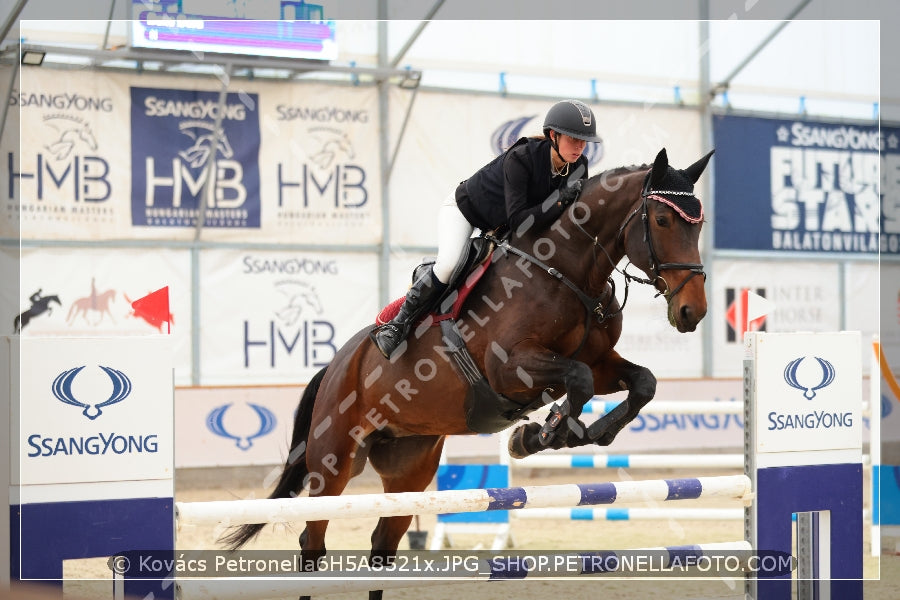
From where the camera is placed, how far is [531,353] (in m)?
3.24

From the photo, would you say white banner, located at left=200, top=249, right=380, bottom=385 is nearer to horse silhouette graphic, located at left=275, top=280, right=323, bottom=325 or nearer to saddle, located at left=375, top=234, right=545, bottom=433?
horse silhouette graphic, located at left=275, top=280, right=323, bottom=325

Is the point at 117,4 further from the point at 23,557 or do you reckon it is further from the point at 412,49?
the point at 23,557

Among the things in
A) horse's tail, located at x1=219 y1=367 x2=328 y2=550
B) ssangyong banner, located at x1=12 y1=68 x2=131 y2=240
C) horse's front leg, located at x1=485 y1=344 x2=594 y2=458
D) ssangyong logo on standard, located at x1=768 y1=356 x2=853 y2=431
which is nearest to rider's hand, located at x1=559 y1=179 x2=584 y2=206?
horse's front leg, located at x1=485 y1=344 x2=594 y2=458

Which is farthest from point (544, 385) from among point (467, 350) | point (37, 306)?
point (37, 306)

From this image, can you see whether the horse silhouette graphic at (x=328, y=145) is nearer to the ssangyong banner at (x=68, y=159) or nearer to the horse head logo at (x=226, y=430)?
the ssangyong banner at (x=68, y=159)

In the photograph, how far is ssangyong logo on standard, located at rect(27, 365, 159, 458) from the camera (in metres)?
2.44

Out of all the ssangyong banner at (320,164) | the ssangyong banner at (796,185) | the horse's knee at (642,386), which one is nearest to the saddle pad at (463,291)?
the horse's knee at (642,386)

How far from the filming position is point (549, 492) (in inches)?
116

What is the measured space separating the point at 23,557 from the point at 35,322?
22.9 feet

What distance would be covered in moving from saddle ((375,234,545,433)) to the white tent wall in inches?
244

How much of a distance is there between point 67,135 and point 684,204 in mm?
7544

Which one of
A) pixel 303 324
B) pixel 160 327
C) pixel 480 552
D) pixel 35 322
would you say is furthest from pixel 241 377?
pixel 160 327

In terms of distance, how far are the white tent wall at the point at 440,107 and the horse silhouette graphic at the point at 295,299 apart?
6 centimetres

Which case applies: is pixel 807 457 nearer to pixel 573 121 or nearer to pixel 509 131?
pixel 573 121
